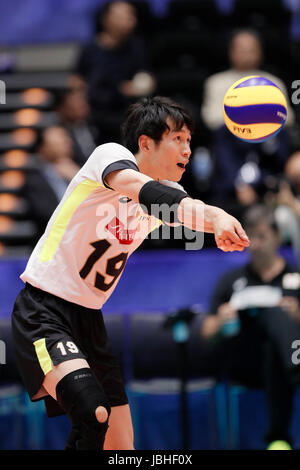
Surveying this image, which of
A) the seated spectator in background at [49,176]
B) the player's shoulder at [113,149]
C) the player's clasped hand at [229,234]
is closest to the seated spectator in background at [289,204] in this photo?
the seated spectator in background at [49,176]

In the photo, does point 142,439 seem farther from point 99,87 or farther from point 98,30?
point 98,30

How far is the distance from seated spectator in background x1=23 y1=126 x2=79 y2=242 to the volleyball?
3612 mm

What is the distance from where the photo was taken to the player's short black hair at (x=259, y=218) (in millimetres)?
6172

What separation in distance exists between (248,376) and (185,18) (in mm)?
5310

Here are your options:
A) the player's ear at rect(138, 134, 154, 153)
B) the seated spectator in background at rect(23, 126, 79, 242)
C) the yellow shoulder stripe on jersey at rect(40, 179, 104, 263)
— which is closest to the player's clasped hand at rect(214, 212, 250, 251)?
the player's ear at rect(138, 134, 154, 153)

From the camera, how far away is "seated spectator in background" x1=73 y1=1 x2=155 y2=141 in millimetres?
9008

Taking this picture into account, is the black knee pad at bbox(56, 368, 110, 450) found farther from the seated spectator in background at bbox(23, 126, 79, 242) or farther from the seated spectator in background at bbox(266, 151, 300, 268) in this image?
the seated spectator in background at bbox(23, 126, 79, 242)

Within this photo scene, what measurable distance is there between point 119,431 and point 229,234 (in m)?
1.50

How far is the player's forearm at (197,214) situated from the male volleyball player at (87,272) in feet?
1.44

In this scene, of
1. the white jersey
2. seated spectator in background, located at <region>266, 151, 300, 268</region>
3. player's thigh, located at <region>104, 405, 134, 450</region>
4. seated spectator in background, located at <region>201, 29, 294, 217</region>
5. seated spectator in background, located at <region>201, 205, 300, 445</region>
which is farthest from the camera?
seated spectator in background, located at <region>201, 29, 294, 217</region>

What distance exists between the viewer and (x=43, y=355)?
3.65 m

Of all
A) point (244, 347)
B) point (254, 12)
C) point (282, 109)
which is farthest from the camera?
point (254, 12)

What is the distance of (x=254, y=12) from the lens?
974cm
